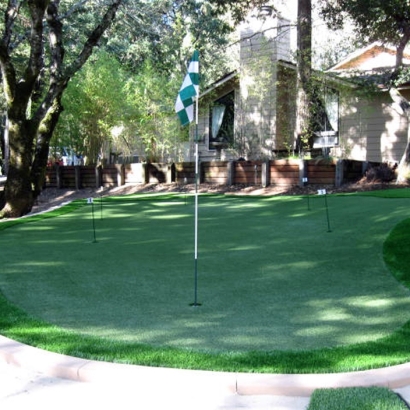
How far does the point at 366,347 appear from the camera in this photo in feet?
13.1

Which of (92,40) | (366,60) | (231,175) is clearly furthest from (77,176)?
(366,60)

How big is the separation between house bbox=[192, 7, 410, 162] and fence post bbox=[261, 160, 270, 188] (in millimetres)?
2837

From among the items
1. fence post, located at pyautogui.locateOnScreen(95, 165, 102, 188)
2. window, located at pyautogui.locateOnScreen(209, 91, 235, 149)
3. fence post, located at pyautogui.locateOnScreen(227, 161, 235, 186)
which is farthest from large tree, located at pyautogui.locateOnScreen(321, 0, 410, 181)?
fence post, located at pyautogui.locateOnScreen(95, 165, 102, 188)

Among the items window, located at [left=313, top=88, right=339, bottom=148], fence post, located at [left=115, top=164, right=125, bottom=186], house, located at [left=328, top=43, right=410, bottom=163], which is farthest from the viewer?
fence post, located at [left=115, top=164, right=125, bottom=186]

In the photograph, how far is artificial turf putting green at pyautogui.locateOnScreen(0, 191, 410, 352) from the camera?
454 cm

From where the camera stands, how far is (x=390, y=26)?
14086 mm

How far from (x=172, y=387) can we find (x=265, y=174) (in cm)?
1344

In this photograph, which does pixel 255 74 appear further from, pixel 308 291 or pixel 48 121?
pixel 308 291

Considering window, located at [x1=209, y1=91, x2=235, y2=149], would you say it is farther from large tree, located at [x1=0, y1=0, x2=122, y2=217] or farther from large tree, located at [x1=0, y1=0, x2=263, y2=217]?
large tree, located at [x1=0, y1=0, x2=122, y2=217]

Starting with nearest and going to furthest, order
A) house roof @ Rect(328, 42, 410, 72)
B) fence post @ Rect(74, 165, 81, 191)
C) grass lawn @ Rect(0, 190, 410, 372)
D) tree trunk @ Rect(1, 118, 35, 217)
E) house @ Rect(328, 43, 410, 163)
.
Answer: grass lawn @ Rect(0, 190, 410, 372) → tree trunk @ Rect(1, 118, 35, 217) → house @ Rect(328, 43, 410, 163) → house roof @ Rect(328, 42, 410, 72) → fence post @ Rect(74, 165, 81, 191)

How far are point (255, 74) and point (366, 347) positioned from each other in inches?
711

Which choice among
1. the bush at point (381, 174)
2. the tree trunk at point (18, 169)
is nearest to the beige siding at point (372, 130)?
the bush at point (381, 174)

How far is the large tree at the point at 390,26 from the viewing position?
13234mm

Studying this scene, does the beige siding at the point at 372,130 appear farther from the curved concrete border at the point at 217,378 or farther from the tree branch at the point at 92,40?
the curved concrete border at the point at 217,378
